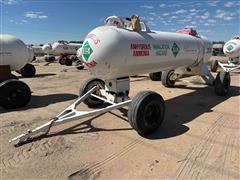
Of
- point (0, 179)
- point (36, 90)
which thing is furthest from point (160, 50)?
point (36, 90)

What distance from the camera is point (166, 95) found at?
7449 mm

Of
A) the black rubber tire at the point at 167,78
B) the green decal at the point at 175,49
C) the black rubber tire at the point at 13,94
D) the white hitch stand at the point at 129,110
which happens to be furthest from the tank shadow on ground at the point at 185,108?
the black rubber tire at the point at 13,94

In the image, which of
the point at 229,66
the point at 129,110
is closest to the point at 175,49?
the point at 129,110

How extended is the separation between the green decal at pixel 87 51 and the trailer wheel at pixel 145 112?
4.38ft

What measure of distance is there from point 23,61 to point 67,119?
435 centimetres

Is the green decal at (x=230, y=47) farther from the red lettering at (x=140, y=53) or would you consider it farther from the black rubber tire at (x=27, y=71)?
the black rubber tire at (x=27, y=71)

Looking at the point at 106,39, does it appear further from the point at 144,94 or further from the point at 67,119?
the point at 67,119

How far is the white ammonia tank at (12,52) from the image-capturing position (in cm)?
688

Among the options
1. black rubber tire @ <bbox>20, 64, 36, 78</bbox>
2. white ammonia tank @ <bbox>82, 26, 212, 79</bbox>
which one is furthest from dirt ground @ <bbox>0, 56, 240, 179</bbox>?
black rubber tire @ <bbox>20, 64, 36, 78</bbox>

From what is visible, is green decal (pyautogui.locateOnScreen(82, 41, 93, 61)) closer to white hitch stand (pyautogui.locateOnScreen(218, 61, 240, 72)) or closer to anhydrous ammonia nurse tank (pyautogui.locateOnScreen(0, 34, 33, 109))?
anhydrous ammonia nurse tank (pyautogui.locateOnScreen(0, 34, 33, 109))

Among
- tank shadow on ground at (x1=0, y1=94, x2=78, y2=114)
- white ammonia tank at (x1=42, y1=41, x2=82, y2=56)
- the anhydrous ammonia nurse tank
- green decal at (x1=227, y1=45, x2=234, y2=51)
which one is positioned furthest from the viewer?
white ammonia tank at (x1=42, y1=41, x2=82, y2=56)

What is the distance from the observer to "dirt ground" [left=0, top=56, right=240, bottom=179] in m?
3.05

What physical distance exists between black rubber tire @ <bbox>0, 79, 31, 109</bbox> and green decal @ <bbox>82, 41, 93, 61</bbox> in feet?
8.22

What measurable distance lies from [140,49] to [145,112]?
147 cm
